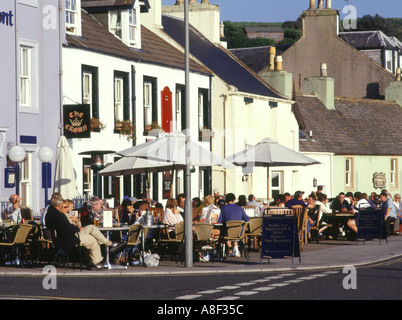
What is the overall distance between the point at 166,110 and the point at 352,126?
21109 millimetres

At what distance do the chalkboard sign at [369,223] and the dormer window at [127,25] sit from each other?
1212 centimetres

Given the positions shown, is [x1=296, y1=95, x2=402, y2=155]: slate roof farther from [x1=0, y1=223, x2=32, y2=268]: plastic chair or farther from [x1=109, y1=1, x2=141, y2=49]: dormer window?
[x1=0, y1=223, x2=32, y2=268]: plastic chair

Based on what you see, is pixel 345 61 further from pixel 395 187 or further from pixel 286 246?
pixel 286 246

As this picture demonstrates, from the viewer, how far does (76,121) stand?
28047 millimetres

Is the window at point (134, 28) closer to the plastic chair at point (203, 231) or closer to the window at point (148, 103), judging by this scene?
the window at point (148, 103)

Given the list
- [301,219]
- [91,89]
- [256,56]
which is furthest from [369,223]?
[256,56]

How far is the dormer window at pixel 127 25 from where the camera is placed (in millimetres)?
33844

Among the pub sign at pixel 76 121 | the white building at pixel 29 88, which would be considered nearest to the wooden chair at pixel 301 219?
the pub sign at pixel 76 121

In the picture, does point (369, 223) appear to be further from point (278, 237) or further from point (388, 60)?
point (388, 60)

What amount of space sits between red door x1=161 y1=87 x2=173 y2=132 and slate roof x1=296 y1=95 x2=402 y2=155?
45.8 feet

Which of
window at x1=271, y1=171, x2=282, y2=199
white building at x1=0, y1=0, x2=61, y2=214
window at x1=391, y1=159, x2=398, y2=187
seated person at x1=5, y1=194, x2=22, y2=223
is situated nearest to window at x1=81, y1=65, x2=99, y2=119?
white building at x1=0, y1=0, x2=61, y2=214

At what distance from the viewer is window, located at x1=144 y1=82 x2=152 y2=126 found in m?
34.0
